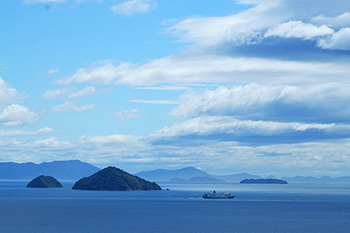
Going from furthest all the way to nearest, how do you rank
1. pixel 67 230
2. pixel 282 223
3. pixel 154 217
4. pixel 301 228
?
pixel 154 217
pixel 282 223
pixel 301 228
pixel 67 230

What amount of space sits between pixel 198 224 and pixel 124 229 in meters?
28.8

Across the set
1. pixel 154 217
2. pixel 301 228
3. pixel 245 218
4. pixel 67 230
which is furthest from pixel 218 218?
pixel 67 230

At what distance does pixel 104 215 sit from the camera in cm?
19900

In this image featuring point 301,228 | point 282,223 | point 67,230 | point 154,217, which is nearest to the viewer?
point 67,230

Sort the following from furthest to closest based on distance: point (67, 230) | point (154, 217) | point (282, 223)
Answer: point (154, 217)
point (282, 223)
point (67, 230)

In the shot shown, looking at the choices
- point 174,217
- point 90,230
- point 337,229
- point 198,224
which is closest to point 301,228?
point 337,229

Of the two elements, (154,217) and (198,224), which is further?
(154,217)

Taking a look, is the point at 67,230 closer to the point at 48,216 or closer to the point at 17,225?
the point at 17,225

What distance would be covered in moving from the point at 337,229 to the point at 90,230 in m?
75.0

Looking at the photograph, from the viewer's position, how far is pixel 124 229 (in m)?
152

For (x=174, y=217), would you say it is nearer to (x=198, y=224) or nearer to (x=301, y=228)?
(x=198, y=224)

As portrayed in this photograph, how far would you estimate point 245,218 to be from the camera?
19525 cm

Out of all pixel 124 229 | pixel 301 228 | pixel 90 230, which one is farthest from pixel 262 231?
pixel 90 230

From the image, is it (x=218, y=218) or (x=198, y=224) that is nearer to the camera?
(x=198, y=224)
